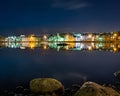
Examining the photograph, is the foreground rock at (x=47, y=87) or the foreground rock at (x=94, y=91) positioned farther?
the foreground rock at (x=47, y=87)

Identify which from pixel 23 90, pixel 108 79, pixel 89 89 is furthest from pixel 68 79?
pixel 89 89

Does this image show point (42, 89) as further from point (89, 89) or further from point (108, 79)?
point (108, 79)

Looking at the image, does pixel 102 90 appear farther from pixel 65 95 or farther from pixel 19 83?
pixel 19 83

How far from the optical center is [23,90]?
1179 inches

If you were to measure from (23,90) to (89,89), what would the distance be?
992 centimetres

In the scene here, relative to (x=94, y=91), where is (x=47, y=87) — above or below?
below

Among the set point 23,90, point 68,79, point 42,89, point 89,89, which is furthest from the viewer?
point 68,79

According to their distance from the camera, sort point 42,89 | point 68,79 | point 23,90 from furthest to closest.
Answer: point 68,79
point 23,90
point 42,89

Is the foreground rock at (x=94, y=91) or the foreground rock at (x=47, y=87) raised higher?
the foreground rock at (x=94, y=91)

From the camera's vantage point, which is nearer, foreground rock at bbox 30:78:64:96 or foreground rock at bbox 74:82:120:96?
foreground rock at bbox 74:82:120:96

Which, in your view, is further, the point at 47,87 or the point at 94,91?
the point at 47,87

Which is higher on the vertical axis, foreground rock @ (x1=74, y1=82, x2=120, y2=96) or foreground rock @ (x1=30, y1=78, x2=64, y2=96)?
foreground rock @ (x1=74, y1=82, x2=120, y2=96)

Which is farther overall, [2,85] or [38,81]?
[2,85]

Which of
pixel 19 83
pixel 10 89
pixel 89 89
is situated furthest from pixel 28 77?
pixel 89 89
